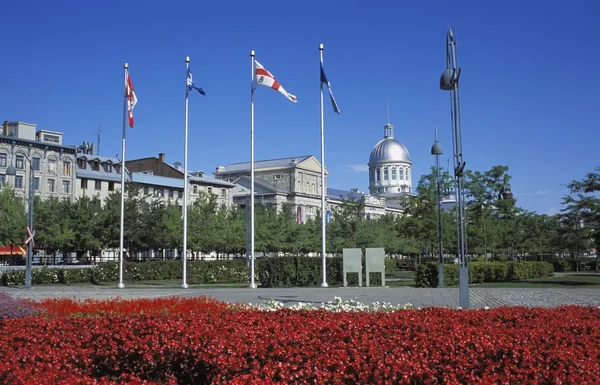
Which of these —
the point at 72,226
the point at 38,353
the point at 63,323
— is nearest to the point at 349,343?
the point at 38,353

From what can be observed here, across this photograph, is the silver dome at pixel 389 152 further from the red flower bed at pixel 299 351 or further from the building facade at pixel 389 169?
the red flower bed at pixel 299 351

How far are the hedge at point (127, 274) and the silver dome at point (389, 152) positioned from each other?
13388 cm

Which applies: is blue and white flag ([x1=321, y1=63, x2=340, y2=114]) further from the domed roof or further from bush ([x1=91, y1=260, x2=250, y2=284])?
the domed roof

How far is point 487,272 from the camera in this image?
120 ft

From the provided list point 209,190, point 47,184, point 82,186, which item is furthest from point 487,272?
point 209,190

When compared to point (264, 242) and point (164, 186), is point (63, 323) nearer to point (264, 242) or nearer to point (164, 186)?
point (264, 242)

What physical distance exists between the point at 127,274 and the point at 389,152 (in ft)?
449

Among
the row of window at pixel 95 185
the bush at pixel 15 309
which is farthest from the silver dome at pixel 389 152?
the bush at pixel 15 309

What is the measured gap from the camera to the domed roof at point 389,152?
171375 mm

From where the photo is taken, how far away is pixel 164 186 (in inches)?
3607

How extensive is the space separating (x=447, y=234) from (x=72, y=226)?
3687 centimetres

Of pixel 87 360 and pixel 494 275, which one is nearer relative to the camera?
pixel 87 360

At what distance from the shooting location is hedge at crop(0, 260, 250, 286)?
129ft

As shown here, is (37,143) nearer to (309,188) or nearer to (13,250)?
(13,250)
